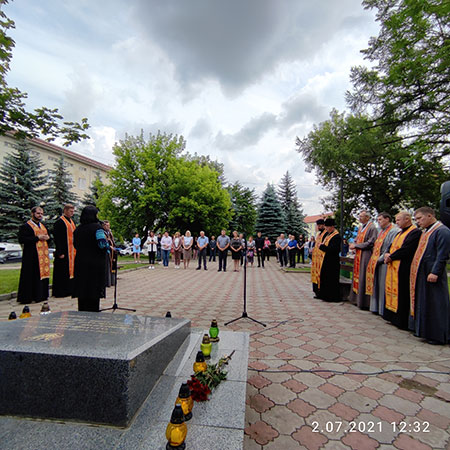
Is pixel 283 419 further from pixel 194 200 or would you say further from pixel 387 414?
pixel 194 200

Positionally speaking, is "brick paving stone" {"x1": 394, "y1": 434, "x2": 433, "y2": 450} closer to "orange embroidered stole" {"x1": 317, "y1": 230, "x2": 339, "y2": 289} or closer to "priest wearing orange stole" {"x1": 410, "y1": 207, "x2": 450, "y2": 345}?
"priest wearing orange stole" {"x1": 410, "y1": 207, "x2": 450, "y2": 345}

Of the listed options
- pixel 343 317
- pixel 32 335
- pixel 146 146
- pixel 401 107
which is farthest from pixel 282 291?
pixel 146 146

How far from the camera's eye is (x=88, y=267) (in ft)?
13.7

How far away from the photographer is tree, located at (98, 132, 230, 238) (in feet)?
94.2

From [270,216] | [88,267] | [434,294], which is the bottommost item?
[434,294]

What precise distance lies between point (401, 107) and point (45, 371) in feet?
59.2

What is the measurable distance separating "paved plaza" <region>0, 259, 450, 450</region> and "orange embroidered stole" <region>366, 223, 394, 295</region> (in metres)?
0.60

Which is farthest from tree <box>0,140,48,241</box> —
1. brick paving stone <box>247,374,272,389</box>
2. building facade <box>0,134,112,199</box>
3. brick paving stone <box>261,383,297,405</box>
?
brick paving stone <box>261,383,297,405</box>

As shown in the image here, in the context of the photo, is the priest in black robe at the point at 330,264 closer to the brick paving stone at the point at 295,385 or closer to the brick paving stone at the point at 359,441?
the brick paving stone at the point at 295,385

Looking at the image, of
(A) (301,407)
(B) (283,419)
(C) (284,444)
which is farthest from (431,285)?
(C) (284,444)

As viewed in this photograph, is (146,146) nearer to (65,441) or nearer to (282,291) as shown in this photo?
(282,291)

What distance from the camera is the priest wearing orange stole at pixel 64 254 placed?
7.10m

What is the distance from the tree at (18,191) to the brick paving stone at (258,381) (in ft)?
94.1

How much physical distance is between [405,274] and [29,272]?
308 inches
